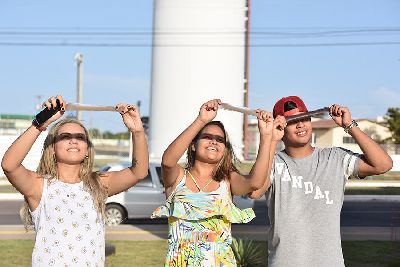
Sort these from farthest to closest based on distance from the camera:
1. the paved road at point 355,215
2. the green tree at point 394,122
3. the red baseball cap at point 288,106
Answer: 1. the green tree at point 394,122
2. the paved road at point 355,215
3. the red baseball cap at point 288,106

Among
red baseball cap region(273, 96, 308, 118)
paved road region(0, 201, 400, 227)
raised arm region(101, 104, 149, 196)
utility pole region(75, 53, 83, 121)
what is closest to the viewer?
raised arm region(101, 104, 149, 196)

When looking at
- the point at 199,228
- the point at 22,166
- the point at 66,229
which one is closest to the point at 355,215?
the point at 199,228

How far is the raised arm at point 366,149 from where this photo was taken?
165 inches

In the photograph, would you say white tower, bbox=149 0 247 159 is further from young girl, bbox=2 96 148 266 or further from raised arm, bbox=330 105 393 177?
young girl, bbox=2 96 148 266

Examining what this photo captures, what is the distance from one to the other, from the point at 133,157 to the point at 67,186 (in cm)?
41

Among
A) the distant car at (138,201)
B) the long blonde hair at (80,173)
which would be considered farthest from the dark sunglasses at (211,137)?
the distant car at (138,201)

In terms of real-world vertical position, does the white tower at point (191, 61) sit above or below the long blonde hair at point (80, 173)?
above

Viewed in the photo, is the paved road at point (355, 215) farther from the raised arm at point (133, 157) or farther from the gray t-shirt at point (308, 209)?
the raised arm at point (133, 157)

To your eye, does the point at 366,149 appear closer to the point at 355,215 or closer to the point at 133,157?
the point at 133,157

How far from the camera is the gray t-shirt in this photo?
4.04 m

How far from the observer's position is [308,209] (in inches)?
161

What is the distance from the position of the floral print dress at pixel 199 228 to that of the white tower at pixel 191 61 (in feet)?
86.0

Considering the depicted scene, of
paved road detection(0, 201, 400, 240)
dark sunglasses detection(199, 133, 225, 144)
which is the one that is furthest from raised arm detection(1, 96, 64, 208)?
paved road detection(0, 201, 400, 240)

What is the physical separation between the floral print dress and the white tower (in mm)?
26219
